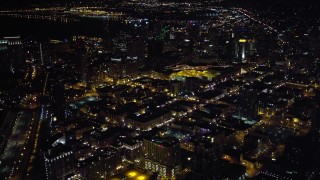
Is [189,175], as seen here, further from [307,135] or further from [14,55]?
[14,55]

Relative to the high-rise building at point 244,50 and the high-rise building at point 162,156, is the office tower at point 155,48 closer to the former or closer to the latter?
the high-rise building at point 244,50

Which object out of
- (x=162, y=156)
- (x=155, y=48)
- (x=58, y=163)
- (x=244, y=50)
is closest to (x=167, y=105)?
(x=162, y=156)

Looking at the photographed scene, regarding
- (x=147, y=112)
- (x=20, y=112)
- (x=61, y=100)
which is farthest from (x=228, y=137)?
(x=20, y=112)

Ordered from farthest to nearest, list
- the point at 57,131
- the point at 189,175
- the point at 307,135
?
the point at 57,131, the point at 307,135, the point at 189,175

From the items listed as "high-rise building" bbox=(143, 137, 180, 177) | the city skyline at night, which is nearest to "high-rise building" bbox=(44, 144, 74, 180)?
the city skyline at night

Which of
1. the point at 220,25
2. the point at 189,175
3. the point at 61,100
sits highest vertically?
the point at 220,25

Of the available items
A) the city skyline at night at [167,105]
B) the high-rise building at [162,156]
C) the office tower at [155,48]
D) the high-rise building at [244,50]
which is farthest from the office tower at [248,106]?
the office tower at [155,48]

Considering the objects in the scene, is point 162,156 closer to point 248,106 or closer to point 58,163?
point 58,163

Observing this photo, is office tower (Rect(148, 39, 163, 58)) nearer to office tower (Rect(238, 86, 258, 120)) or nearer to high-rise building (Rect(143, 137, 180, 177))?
office tower (Rect(238, 86, 258, 120))
